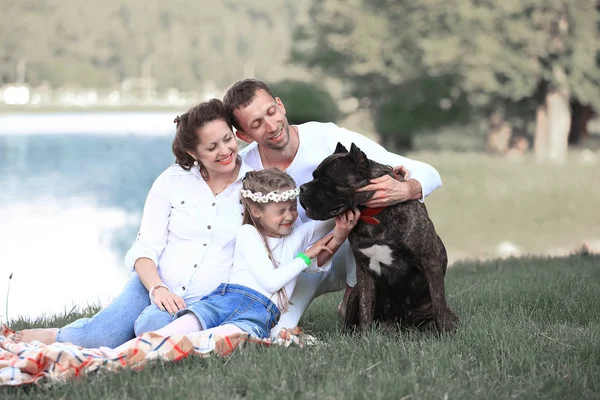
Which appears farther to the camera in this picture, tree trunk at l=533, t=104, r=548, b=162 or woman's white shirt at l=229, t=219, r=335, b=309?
tree trunk at l=533, t=104, r=548, b=162

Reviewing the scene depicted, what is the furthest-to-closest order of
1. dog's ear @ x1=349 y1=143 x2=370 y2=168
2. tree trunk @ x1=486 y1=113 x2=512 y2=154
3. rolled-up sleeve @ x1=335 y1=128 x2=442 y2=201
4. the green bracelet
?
tree trunk @ x1=486 y1=113 x2=512 y2=154 < rolled-up sleeve @ x1=335 y1=128 x2=442 y2=201 < the green bracelet < dog's ear @ x1=349 y1=143 x2=370 y2=168

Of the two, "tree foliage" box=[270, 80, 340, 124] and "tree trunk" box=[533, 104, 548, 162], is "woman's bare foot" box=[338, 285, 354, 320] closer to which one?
"tree foliage" box=[270, 80, 340, 124]

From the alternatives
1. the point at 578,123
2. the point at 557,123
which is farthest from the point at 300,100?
the point at 578,123

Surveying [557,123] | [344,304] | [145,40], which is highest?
[145,40]

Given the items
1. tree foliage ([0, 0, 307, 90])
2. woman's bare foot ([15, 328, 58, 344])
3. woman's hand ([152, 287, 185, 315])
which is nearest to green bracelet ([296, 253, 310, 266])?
woman's hand ([152, 287, 185, 315])

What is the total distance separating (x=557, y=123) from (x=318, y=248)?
69.2 ft

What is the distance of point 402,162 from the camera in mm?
5250

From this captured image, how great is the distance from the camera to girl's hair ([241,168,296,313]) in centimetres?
483

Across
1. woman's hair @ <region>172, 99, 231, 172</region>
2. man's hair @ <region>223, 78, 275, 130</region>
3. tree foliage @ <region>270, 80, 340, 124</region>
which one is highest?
tree foliage @ <region>270, 80, 340, 124</region>

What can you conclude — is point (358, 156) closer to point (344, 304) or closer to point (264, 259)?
point (264, 259)

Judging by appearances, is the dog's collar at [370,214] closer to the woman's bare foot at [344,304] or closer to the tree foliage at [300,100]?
the woman's bare foot at [344,304]

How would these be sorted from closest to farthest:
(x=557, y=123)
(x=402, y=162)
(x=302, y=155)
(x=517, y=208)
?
(x=402, y=162) < (x=302, y=155) < (x=517, y=208) < (x=557, y=123)

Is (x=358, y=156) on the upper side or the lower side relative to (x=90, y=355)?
upper

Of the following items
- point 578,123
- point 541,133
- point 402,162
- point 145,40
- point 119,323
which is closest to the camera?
point 119,323
